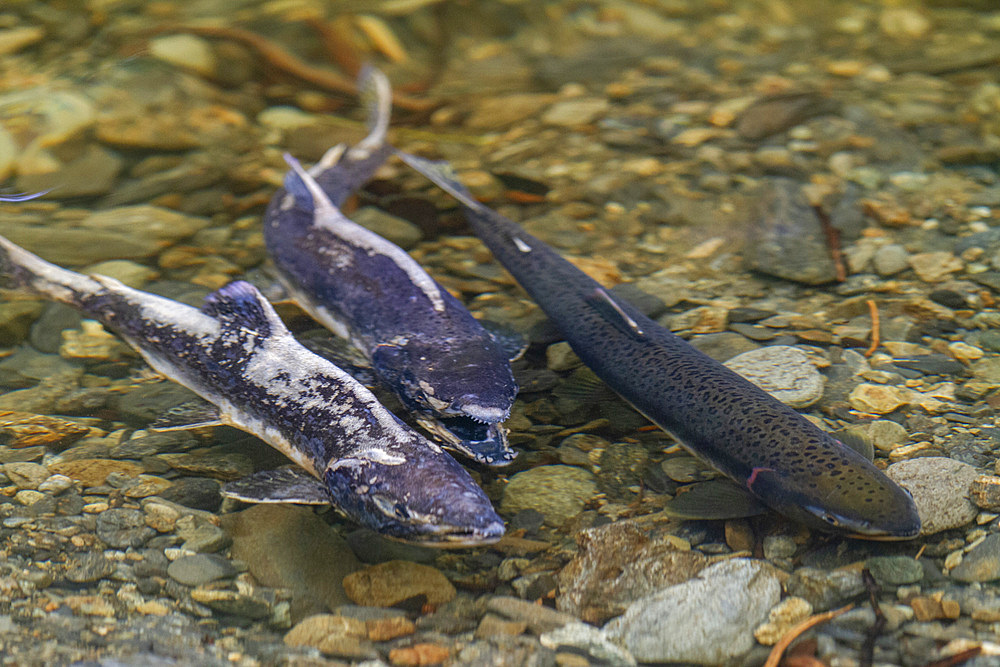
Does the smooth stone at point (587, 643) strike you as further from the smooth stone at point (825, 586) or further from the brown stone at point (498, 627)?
the smooth stone at point (825, 586)

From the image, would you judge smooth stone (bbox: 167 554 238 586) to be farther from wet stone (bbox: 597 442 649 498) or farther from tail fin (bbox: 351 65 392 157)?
tail fin (bbox: 351 65 392 157)

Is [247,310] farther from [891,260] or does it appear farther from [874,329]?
[891,260]

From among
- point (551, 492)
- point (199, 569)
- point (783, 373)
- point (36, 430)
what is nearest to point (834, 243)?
point (783, 373)

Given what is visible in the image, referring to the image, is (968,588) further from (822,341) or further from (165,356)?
(165,356)

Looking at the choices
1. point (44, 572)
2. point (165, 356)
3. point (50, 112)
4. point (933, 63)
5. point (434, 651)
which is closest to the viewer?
point (434, 651)

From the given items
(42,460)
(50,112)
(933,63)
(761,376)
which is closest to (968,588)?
Result: (761,376)

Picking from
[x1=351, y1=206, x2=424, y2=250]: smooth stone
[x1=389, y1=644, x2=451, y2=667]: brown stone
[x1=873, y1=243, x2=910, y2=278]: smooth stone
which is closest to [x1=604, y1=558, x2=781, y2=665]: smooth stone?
[x1=389, y1=644, x2=451, y2=667]: brown stone
